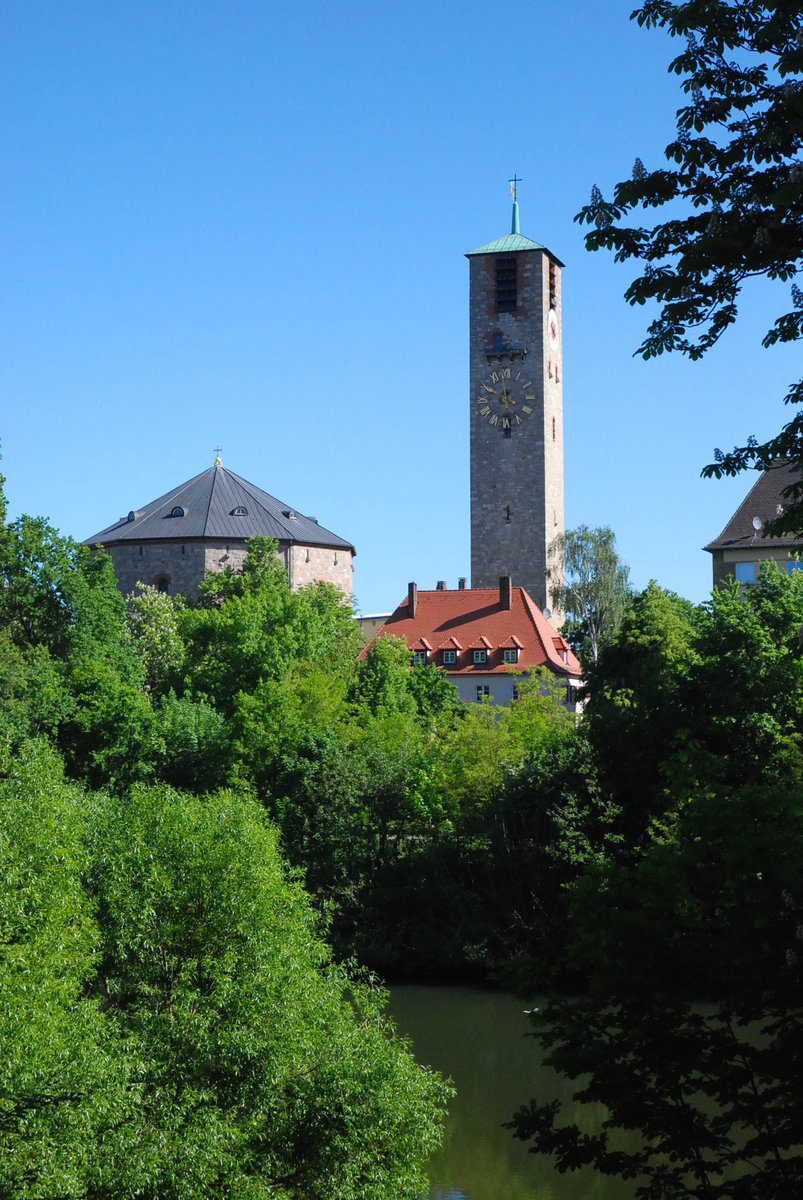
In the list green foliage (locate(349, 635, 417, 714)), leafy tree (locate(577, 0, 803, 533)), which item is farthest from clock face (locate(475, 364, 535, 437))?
leafy tree (locate(577, 0, 803, 533))

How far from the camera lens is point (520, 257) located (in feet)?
244

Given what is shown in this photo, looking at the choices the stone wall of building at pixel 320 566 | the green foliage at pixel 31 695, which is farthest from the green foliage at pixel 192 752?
the stone wall of building at pixel 320 566

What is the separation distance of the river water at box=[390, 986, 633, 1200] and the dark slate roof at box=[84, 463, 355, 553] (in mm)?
43886

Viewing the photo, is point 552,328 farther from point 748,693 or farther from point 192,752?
point 748,693

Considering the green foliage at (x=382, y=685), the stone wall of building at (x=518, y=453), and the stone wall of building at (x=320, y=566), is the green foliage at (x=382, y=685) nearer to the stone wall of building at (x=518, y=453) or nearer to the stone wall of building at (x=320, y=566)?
→ the stone wall of building at (x=518, y=453)

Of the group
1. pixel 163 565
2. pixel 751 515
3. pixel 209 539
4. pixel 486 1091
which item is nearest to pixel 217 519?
pixel 209 539

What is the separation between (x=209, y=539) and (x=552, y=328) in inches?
796

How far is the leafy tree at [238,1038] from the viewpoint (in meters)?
16.5

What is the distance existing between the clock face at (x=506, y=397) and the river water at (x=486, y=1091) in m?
43.0

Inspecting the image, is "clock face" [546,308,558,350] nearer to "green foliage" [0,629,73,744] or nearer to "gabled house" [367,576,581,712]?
"gabled house" [367,576,581,712]

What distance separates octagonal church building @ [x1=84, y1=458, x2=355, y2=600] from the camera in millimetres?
74312

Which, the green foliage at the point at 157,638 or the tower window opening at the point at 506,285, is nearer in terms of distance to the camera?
the green foliage at the point at 157,638

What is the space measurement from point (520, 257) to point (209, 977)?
59.2 metres

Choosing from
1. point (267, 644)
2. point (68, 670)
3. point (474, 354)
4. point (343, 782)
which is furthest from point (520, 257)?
point (343, 782)
